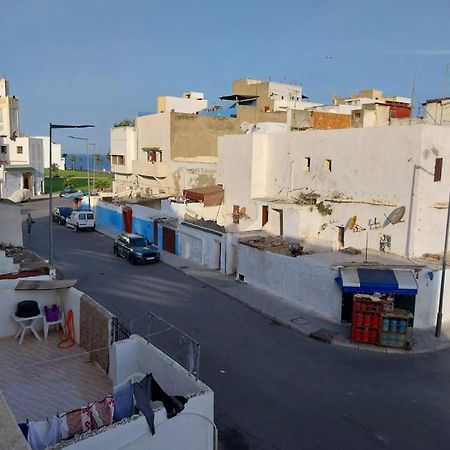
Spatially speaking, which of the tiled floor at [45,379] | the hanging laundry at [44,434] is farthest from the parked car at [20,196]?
the hanging laundry at [44,434]

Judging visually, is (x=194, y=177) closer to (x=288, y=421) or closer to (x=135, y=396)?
(x=288, y=421)

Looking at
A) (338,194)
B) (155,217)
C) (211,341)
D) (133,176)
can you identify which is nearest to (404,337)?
(211,341)

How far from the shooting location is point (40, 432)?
680 centimetres

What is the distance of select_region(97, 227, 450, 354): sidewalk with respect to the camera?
16.9m

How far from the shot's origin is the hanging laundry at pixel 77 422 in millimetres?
7031

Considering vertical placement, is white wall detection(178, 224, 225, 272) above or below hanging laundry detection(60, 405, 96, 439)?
below

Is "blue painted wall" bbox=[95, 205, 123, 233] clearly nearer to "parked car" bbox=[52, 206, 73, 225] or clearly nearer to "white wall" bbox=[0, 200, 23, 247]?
"parked car" bbox=[52, 206, 73, 225]

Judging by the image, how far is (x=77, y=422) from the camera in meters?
7.12

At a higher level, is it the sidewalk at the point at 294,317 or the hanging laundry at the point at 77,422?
the hanging laundry at the point at 77,422

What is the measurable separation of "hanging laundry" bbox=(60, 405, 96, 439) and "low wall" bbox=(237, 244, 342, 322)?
43.9ft

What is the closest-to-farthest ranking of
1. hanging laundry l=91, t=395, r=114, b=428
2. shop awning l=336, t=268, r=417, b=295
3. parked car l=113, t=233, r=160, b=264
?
1. hanging laundry l=91, t=395, r=114, b=428
2. shop awning l=336, t=268, r=417, b=295
3. parked car l=113, t=233, r=160, b=264

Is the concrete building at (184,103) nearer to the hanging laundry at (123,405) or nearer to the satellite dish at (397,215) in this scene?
the satellite dish at (397,215)

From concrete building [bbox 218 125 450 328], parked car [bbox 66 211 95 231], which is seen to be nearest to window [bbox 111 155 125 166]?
parked car [bbox 66 211 95 231]

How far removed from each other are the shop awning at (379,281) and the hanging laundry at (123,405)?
11677 millimetres
